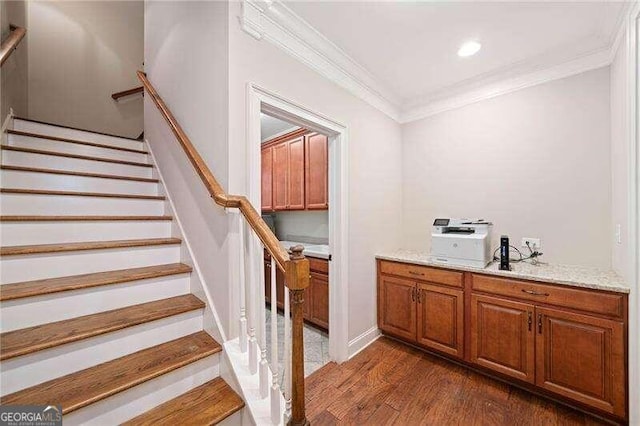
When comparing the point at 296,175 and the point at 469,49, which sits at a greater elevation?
the point at 469,49

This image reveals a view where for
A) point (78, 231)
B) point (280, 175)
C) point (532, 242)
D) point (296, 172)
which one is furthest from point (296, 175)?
point (532, 242)

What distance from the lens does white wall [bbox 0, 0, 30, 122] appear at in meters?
2.22

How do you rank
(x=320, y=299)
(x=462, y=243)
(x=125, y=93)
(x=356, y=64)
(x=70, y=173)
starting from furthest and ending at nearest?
(x=125, y=93), (x=320, y=299), (x=356, y=64), (x=462, y=243), (x=70, y=173)

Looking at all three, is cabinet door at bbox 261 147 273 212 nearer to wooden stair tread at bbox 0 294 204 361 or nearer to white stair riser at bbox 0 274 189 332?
white stair riser at bbox 0 274 189 332

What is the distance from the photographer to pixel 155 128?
2531 millimetres

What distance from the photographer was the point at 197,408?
1.27 m

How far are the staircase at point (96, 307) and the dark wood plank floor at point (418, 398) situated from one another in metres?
0.84

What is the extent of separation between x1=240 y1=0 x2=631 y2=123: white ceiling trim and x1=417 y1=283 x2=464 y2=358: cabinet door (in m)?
1.92

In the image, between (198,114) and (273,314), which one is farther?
(198,114)

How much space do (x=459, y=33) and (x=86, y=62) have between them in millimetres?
4517

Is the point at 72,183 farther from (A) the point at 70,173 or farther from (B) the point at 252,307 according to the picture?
(B) the point at 252,307

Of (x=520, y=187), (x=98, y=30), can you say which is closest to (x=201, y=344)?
(x=520, y=187)

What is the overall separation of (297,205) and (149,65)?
216cm

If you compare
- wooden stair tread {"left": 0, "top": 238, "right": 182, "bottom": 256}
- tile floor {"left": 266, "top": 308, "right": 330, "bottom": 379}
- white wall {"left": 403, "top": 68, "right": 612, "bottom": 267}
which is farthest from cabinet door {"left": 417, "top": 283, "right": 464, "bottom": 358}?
wooden stair tread {"left": 0, "top": 238, "right": 182, "bottom": 256}
